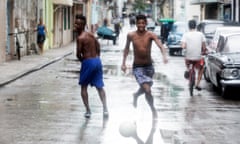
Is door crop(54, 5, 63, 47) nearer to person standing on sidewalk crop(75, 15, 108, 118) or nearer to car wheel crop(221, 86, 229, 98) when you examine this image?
car wheel crop(221, 86, 229, 98)

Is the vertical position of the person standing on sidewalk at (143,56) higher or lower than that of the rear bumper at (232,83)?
higher

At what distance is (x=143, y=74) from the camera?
10945 millimetres

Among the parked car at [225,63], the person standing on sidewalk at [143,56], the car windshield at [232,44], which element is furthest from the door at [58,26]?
the person standing on sidewalk at [143,56]

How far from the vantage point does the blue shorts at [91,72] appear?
37.5ft

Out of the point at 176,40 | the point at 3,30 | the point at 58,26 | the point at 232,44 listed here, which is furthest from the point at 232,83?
the point at 58,26

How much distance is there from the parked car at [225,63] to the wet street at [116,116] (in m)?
0.39

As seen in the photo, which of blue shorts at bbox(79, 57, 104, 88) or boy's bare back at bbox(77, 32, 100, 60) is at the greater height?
boy's bare back at bbox(77, 32, 100, 60)

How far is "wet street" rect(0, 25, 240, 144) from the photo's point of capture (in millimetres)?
9458

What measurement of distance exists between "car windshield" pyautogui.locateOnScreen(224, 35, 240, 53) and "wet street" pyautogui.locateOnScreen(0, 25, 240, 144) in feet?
3.83

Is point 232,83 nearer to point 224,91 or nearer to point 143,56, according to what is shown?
point 224,91

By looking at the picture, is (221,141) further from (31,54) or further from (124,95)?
(31,54)

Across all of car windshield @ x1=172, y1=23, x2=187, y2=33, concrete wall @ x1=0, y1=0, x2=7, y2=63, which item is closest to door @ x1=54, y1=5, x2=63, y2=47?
car windshield @ x1=172, y1=23, x2=187, y2=33

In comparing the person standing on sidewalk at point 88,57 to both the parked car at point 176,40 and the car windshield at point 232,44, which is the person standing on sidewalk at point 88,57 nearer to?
the car windshield at point 232,44

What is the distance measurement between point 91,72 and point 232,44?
5.70 meters
